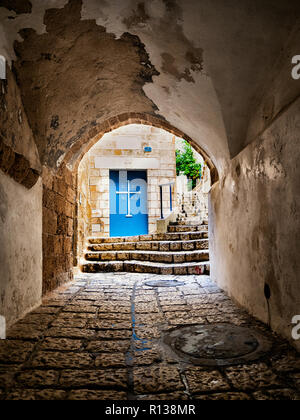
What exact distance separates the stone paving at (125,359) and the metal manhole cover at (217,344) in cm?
7

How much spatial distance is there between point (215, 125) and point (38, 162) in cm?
198

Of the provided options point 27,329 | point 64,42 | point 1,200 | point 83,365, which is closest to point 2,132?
point 1,200

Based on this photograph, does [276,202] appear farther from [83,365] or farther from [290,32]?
[83,365]

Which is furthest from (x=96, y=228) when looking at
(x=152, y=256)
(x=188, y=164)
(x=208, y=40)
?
(x=208, y=40)

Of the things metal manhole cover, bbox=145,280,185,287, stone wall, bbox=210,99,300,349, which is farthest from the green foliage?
stone wall, bbox=210,99,300,349

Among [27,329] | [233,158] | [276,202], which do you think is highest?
[233,158]

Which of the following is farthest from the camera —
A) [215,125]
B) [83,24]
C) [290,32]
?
[215,125]

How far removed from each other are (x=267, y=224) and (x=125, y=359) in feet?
4.63

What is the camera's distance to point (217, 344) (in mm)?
1988

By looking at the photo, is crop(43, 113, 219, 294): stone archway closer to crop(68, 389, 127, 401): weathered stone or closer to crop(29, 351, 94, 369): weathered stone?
crop(29, 351, 94, 369): weathered stone

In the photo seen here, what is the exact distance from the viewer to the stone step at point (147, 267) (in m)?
5.23

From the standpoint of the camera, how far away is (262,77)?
Answer: 238cm

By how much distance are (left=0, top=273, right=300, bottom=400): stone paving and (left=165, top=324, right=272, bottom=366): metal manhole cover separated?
0.07 metres

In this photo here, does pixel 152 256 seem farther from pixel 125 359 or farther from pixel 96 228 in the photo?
pixel 125 359
